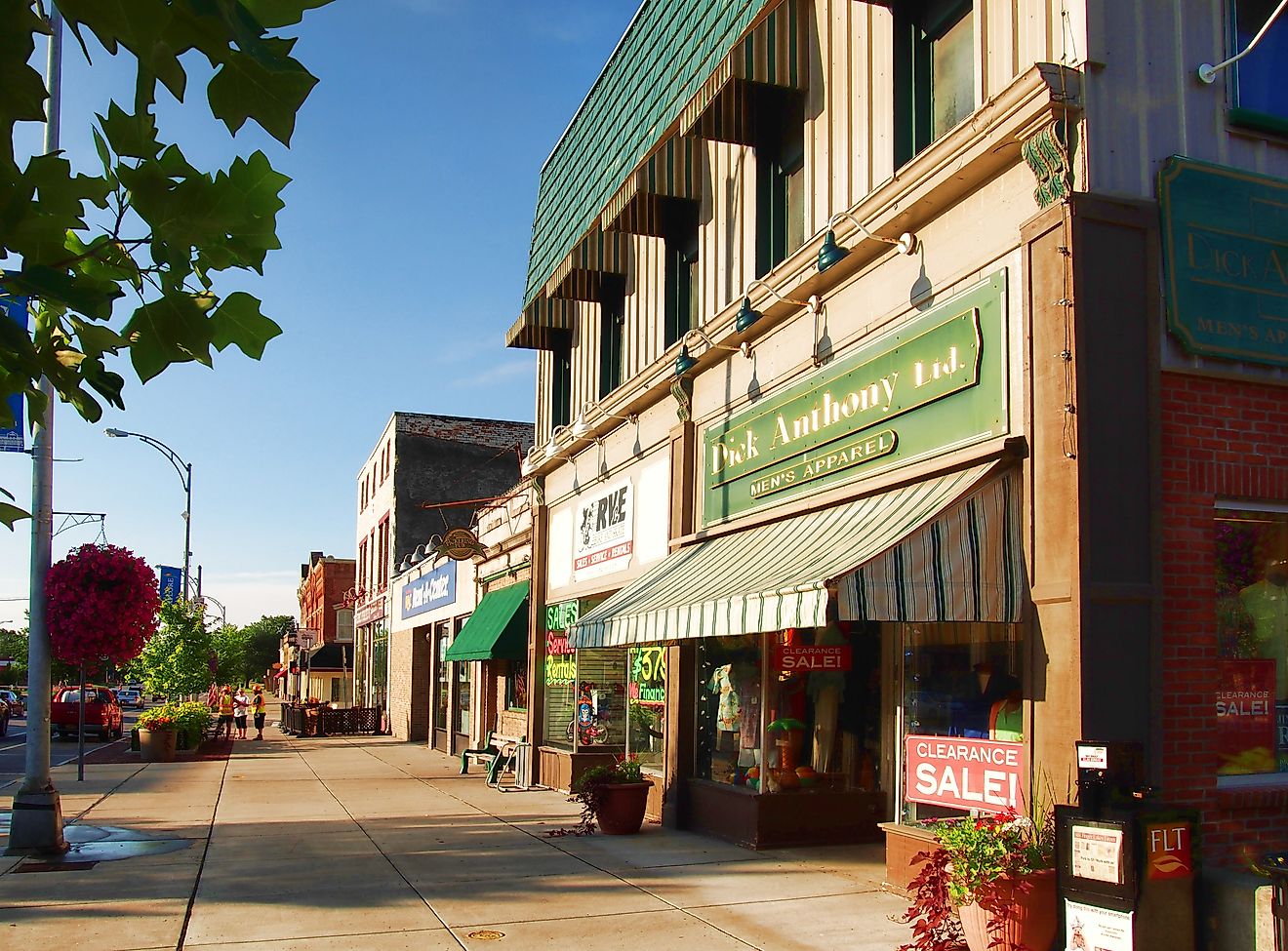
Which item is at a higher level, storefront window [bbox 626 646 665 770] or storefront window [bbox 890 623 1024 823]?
storefront window [bbox 890 623 1024 823]

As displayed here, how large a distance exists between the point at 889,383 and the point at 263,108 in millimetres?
7861

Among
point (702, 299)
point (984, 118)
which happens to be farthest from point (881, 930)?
point (702, 299)

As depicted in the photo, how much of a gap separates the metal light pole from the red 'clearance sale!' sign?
8.40 meters

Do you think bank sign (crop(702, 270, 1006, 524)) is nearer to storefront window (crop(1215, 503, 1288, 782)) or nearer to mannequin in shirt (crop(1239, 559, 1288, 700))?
storefront window (crop(1215, 503, 1288, 782))

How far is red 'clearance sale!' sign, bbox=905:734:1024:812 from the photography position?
845 cm

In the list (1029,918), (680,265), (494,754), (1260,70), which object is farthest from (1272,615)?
(494,754)

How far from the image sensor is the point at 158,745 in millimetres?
26812

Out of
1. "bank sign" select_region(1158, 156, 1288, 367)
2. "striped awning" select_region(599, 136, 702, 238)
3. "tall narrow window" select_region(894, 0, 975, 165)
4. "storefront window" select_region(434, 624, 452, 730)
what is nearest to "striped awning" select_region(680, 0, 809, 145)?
"striped awning" select_region(599, 136, 702, 238)

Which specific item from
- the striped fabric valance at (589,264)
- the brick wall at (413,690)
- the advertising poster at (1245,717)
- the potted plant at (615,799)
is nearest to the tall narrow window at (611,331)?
the striped fabric valance at (589,264)

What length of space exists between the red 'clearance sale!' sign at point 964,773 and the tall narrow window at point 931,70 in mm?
4700

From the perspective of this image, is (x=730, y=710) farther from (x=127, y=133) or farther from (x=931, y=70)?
(x=127, y=133)

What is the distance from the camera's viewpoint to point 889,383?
33.5 feet

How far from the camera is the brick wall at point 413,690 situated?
35.0m

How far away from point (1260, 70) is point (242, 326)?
8.19 m
